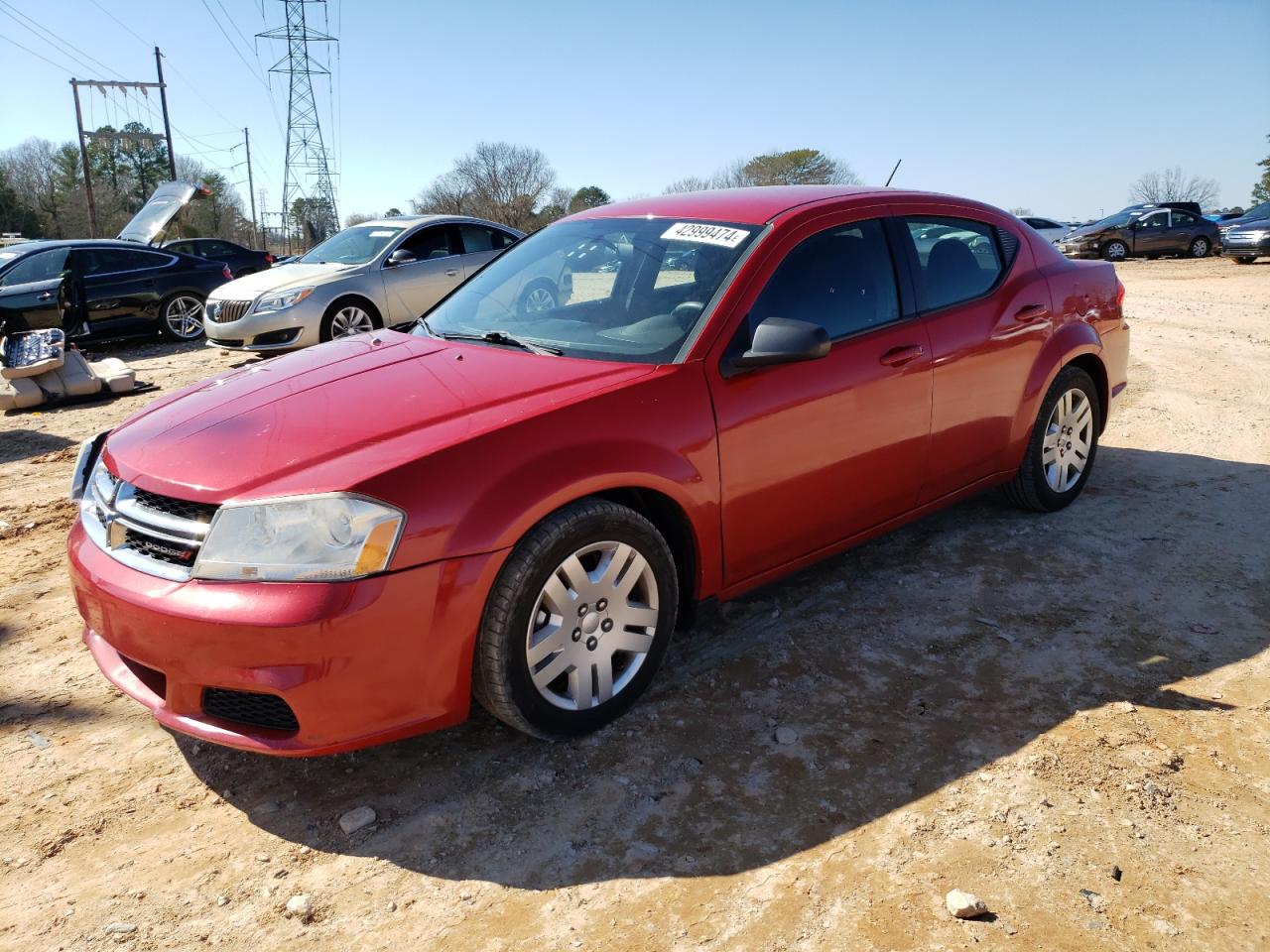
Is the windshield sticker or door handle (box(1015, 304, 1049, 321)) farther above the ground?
the windshield sticker

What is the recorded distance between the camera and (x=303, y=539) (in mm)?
2383

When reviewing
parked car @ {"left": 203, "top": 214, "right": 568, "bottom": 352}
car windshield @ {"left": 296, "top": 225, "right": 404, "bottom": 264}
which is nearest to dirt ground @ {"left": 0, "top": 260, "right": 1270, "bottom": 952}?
parked car @ {"left": 203, "top": 214, "right": 568, "bottom": 352}

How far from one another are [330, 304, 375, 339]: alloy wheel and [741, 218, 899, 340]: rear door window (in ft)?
23.5

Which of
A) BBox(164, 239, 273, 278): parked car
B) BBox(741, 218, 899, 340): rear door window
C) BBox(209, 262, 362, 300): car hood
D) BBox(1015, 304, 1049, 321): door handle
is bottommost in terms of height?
BBox(1015, 304, 1049, 321): door handle

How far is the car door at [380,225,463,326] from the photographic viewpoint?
1016 centimetres

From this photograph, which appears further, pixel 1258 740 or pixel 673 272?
pixel 673 272

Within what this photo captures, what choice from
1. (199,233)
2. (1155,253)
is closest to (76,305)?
(1155,253)

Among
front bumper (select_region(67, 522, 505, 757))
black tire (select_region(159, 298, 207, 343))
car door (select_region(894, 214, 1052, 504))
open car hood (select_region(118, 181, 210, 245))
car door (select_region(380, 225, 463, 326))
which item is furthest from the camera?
open car hood (select_region(118, 181, 210, 245))

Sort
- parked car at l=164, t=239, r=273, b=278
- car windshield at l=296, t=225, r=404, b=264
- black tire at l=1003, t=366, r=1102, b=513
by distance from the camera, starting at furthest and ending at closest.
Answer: parked car at l=164, t=239, r=273, b=278 < car windshield at l=296, t=225, r=404, b=264 < black tire at l=1003, t=366, r=1102, b=513

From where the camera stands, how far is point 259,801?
2.69 m

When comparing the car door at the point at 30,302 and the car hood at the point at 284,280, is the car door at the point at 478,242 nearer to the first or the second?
the car hood at the point at 284,280

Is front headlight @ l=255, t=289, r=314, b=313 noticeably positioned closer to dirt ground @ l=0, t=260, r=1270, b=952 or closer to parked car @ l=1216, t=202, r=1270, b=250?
dirt ground @ l=0, t=260, r=1270, b=952

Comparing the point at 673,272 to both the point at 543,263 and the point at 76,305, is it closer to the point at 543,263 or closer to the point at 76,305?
the point at 543,263

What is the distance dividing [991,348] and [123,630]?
3.56 metres
